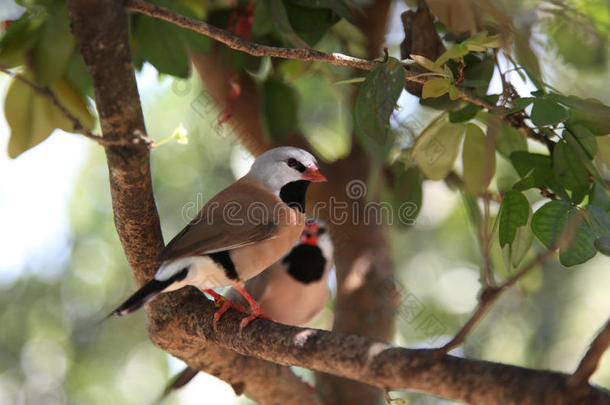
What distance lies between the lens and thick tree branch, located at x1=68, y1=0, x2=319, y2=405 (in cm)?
199

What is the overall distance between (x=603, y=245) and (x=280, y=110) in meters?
1.88

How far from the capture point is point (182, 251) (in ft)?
7.14

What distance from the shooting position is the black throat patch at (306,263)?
3492 mm

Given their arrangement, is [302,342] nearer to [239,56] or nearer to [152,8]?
[152,8]

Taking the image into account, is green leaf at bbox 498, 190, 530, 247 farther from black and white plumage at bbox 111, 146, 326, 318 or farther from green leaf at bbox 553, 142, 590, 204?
black and white plumage at bbox 111, 146, 326, 318

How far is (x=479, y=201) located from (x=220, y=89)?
1.41 meters

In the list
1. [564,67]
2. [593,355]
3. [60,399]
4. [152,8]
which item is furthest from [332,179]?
[60,399]

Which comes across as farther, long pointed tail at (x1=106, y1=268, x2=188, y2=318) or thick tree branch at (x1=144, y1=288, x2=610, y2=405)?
long pointed tail at (x1=106, y1=268, x2=188, y2=318)

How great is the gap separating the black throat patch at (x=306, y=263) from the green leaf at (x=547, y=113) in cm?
202

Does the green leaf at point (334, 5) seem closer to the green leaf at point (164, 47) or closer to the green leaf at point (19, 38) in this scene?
the green leaf at point (164, 47)

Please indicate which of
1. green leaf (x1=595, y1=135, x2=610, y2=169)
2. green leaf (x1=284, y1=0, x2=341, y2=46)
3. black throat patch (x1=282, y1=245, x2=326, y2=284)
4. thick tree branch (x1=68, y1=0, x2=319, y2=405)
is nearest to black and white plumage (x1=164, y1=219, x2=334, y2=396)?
black throat patch (x1=282, y1=245, x2=326, y2=284)

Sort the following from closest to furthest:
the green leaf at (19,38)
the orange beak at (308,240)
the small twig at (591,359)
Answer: the small twig at (591,359)
the green leaf at (19,38)
the orange beak at (308,240)

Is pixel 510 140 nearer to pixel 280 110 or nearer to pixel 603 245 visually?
pixel 603 245

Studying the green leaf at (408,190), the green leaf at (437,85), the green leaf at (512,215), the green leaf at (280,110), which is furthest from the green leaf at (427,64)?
the green leaf at (280,110)
